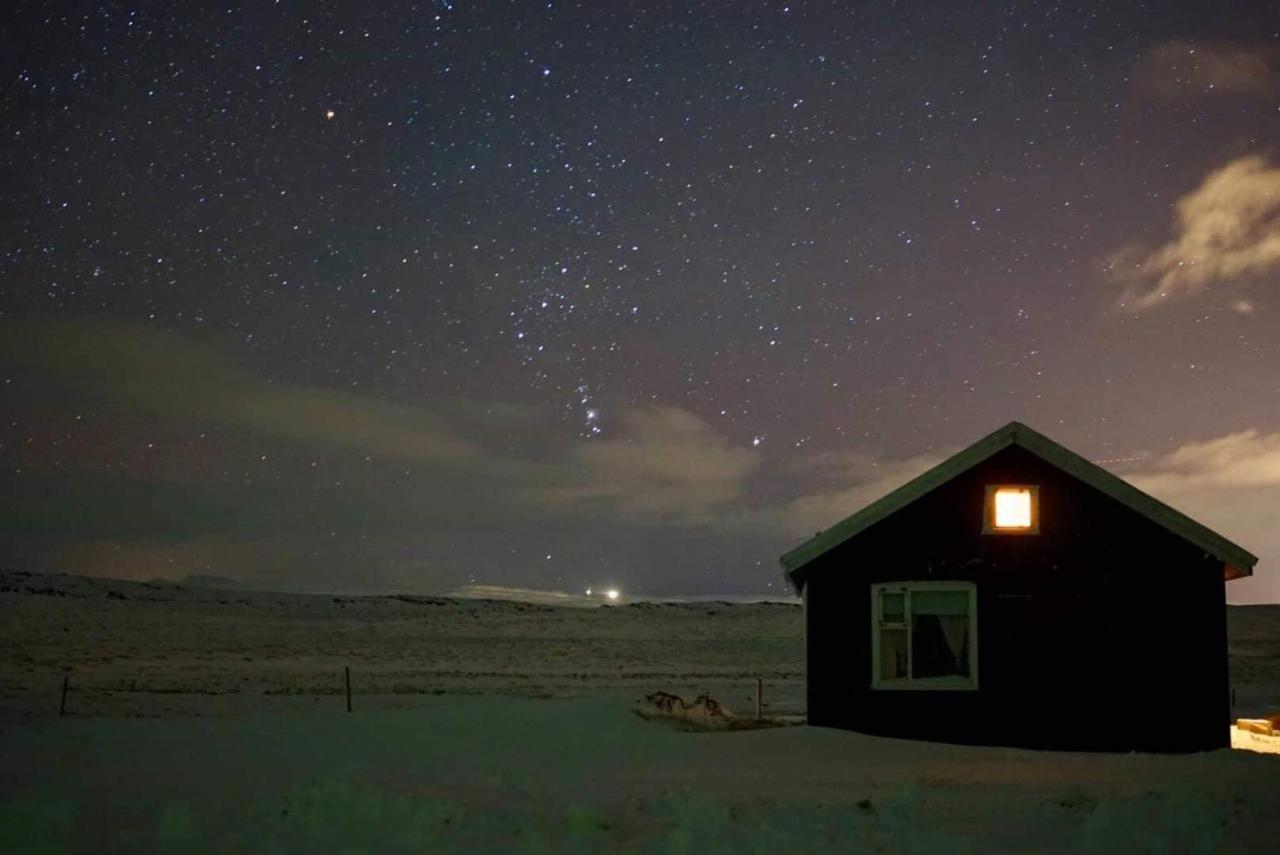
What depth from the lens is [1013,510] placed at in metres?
17.6

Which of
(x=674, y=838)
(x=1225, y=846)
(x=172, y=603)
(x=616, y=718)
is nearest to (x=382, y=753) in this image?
(x=616, y=718)

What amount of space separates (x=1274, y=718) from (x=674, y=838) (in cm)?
1862

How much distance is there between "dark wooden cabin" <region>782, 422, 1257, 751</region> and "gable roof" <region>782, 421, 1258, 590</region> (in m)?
0.02

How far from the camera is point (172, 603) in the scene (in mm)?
60375

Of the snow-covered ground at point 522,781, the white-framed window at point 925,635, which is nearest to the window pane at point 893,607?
the white-framed window at point 925,635

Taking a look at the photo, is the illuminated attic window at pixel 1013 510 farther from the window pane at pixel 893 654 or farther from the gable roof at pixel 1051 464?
the window pane at pixel 893 654

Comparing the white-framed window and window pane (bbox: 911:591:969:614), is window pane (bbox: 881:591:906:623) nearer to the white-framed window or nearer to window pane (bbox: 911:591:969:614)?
the white-framed window

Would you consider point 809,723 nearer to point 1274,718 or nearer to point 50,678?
point 1274,718

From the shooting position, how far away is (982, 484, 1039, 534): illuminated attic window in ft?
57.7

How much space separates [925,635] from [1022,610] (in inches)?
61.5

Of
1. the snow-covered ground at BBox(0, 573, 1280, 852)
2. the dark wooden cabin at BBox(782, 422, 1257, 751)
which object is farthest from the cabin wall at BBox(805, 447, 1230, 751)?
the snow-covered ground at BBox(0, 573, 1280, 852)

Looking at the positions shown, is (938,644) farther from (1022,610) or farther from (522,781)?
(522,781)

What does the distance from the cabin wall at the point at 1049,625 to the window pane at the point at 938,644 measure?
1.20ft

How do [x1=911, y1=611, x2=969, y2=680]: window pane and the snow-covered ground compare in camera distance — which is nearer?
the snow-covered ground
